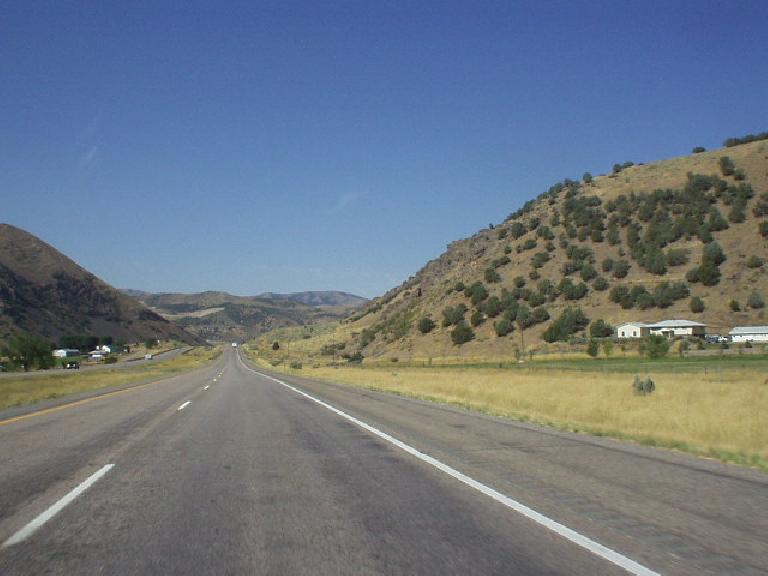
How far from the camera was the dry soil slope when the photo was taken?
73.4 m

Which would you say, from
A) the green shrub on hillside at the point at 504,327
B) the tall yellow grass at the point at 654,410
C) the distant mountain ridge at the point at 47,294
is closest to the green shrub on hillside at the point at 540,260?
the green shrub on hillside at the point at 504,327

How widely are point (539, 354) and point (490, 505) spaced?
2533 inches

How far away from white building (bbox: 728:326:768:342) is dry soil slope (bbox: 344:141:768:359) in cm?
238

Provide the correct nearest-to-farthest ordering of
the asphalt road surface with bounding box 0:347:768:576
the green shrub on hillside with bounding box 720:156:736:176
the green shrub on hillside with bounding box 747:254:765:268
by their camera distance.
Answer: the asphalt road surface with bounding box 0:347:768:576 → the green shrub on hillside with bounding box 747:254:765:268 → the green shrub on hillside with bounding box 720:156:736:176

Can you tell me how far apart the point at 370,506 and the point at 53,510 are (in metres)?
3.30

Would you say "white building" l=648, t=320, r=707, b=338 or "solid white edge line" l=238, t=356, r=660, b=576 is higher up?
"white building" l=648, t=320, r=707, b=338

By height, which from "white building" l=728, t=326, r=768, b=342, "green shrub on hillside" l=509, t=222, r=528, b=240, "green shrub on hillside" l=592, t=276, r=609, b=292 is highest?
"green shrub on hillside" l=509, t=222, r=528, b=240

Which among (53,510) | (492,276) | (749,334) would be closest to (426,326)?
(492,276)

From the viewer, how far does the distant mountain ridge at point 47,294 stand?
144 meters

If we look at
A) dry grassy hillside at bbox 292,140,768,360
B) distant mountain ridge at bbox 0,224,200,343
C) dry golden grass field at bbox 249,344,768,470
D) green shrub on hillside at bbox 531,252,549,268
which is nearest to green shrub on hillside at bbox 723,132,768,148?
dry grassy hillside at bbox 292,140,768,360

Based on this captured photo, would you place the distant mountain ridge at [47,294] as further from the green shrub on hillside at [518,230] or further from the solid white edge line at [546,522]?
the solid white edge line at [546,522]

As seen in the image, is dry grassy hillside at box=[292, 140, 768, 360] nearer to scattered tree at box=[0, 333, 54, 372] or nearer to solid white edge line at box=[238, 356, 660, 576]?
scattered tree at box=[0, 333, 54, 372]

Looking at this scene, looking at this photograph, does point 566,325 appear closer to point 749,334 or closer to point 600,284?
point 600,284

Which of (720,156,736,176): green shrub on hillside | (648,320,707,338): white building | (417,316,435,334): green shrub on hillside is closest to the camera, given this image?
(648,320,707,338): white building
